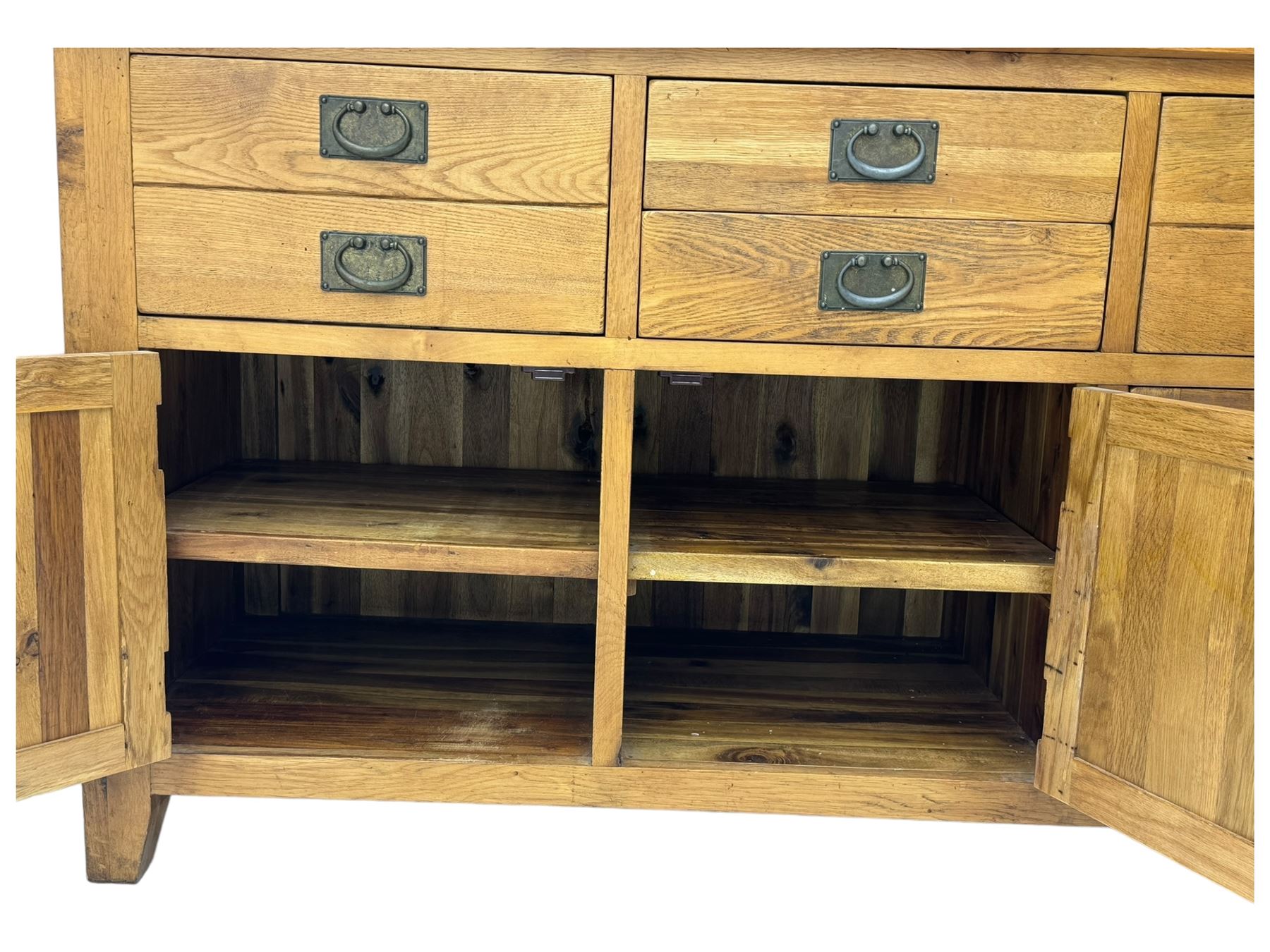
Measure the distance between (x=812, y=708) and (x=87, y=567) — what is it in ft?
4.04

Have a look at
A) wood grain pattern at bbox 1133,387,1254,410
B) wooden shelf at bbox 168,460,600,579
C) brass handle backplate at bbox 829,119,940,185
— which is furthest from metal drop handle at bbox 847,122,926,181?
wooden shelf at bbox 168,460,600,579

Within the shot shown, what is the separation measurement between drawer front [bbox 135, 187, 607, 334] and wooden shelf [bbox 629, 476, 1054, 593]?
1.36 ft

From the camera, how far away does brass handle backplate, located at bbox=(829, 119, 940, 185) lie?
1.63 m

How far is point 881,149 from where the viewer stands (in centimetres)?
164

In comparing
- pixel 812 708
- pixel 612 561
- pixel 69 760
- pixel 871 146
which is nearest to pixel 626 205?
pixel 871 146

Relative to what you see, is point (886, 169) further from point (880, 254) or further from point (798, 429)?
point (798, 429)

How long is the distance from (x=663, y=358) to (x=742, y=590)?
3.04 ft

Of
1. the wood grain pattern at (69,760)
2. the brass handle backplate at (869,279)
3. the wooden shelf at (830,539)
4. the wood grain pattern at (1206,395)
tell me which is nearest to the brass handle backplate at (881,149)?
the brass handle backplate at (869,279)

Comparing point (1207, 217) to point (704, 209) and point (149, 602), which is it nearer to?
point (704, 209)

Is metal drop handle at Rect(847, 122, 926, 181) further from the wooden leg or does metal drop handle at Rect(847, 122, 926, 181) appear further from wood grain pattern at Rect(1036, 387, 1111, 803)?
the wooden leg

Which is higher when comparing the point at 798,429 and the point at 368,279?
the point at 368,279

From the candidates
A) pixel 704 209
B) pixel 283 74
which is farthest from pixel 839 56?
pixel 283 74

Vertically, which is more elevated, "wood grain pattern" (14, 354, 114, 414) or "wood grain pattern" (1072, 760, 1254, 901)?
"wood grain pattern" (14, 354, 114, 414)

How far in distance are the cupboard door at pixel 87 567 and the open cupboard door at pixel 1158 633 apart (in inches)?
53.9
